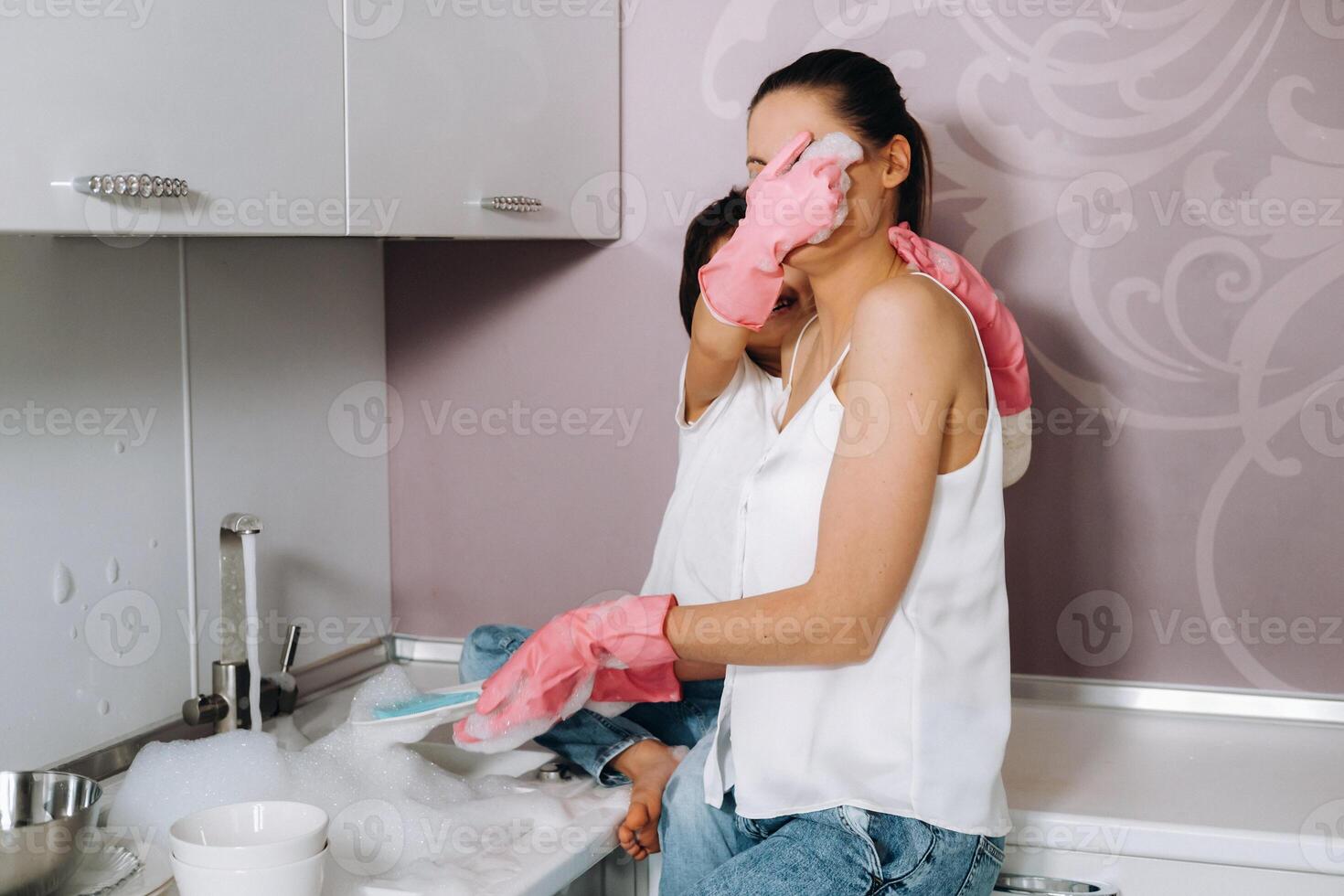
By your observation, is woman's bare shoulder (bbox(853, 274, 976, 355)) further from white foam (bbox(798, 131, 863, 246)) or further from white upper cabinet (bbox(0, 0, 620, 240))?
white upper cabinet (bbox(0, 0, 620, 240))

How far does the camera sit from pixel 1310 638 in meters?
1.50

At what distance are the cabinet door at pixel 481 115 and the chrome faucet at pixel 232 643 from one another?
41 centimetres

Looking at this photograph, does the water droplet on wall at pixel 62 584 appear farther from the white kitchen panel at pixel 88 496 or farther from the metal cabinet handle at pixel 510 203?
the metal cabinet handle at pixel 510 203

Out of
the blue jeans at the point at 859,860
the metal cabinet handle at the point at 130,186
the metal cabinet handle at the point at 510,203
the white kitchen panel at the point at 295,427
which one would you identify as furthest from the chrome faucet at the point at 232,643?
the blue jeans at the point at 859,860

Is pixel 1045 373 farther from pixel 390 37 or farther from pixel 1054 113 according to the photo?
pixel 390 37

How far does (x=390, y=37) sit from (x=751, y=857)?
81cm

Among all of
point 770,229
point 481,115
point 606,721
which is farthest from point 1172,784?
point 481,115

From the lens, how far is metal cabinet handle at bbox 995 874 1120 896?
1.20 m

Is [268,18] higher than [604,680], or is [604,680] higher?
[268,18]

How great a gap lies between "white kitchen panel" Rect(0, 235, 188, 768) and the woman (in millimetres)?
484

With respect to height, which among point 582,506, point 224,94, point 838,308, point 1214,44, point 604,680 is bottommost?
point 604,680

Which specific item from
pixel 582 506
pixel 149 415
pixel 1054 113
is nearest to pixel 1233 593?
pixel 1054 113

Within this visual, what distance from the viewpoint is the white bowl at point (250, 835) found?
2.93 feet

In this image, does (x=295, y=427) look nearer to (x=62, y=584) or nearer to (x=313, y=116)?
(x=62, y=584)
